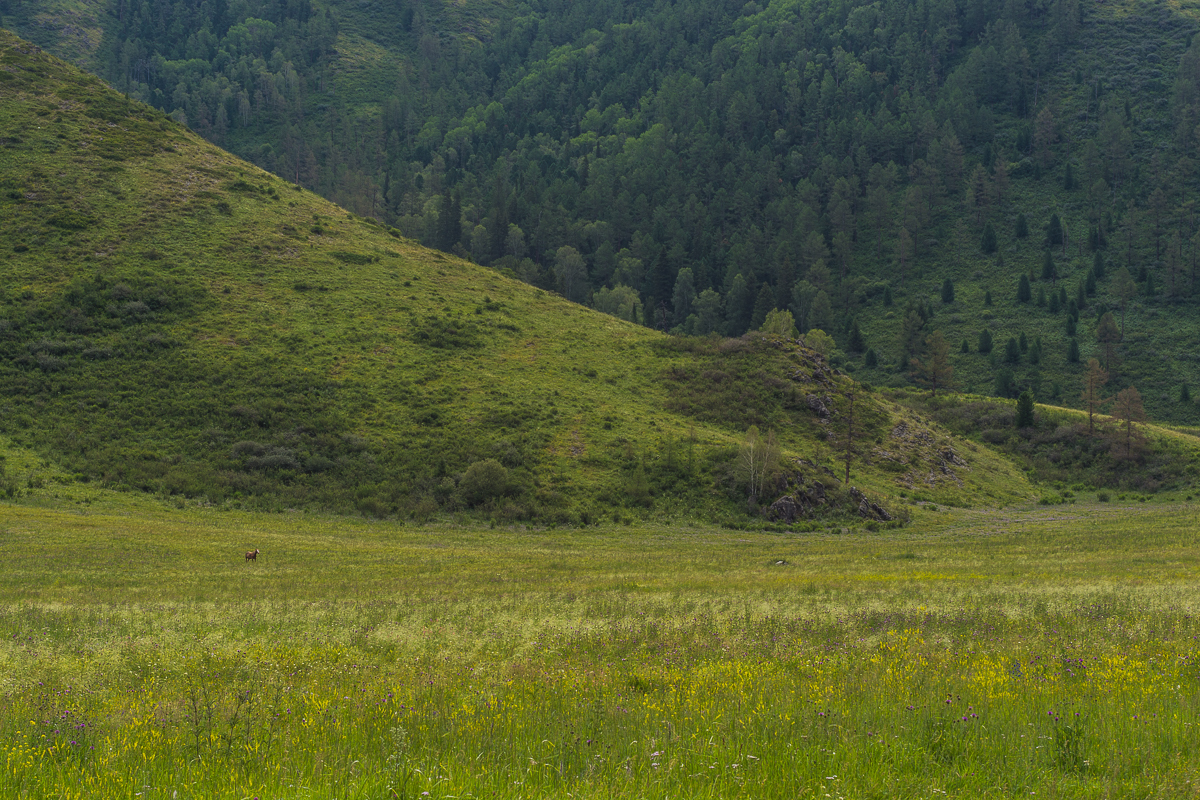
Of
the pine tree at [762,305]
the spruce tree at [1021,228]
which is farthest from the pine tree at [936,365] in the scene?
the spruce tree at [1021,228]

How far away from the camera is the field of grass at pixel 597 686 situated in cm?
581

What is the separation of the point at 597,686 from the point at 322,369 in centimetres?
5897

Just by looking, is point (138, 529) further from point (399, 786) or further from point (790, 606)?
point (399, 786)

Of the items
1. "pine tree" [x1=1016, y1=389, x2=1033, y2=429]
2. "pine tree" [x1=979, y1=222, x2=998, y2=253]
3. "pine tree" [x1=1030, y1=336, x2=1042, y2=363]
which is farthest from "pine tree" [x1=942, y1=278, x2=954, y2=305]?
"pine tree" [x1=1016, y1=389, x2=1033, y2=429]

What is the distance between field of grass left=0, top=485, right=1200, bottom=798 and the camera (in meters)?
5.81

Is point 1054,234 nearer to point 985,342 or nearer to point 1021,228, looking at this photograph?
point 1021,228

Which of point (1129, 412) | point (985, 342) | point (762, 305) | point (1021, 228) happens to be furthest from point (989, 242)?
point (1129, 412)

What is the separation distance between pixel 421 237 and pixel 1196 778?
180753 mm

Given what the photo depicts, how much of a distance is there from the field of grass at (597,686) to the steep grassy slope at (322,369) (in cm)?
2820

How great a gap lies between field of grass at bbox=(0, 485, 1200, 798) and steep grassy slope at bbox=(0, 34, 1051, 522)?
28198mm

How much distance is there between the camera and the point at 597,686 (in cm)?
→ 904

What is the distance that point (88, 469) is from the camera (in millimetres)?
46844

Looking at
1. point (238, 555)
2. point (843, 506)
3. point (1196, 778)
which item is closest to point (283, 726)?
→ point (1196, 778)

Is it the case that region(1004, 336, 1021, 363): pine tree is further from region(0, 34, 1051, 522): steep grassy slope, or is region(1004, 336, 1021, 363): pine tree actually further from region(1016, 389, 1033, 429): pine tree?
region(0, 34, 1051, 522): steep grassy slope
